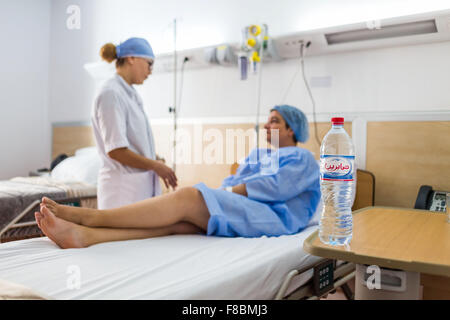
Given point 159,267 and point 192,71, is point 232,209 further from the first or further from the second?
point 192,71

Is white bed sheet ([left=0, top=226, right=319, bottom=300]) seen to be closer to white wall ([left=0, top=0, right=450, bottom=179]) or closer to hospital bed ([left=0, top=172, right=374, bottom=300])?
hospital bed ([left=0, top=172, right=374, bottom=300])

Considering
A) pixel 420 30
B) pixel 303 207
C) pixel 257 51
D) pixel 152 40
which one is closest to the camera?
pixel 303 207

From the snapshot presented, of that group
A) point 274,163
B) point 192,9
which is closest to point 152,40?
point 192,9

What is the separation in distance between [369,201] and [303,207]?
55 centimetres

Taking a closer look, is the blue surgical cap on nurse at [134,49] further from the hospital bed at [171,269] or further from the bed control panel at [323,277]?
the bed control panel at [323,277]

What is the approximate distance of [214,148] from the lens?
3.33m

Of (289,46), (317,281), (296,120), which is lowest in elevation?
(317,281)

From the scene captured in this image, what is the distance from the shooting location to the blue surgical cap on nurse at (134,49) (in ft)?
7.71

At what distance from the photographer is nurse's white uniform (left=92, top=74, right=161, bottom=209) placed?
7.30 feet

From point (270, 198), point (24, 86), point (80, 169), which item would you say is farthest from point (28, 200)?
point (24, 86)

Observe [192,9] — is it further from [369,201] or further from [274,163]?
[369,201]

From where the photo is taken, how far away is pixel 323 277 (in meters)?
1.66

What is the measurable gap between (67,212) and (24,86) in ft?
11.6

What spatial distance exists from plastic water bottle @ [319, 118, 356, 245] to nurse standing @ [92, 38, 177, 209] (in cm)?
97
